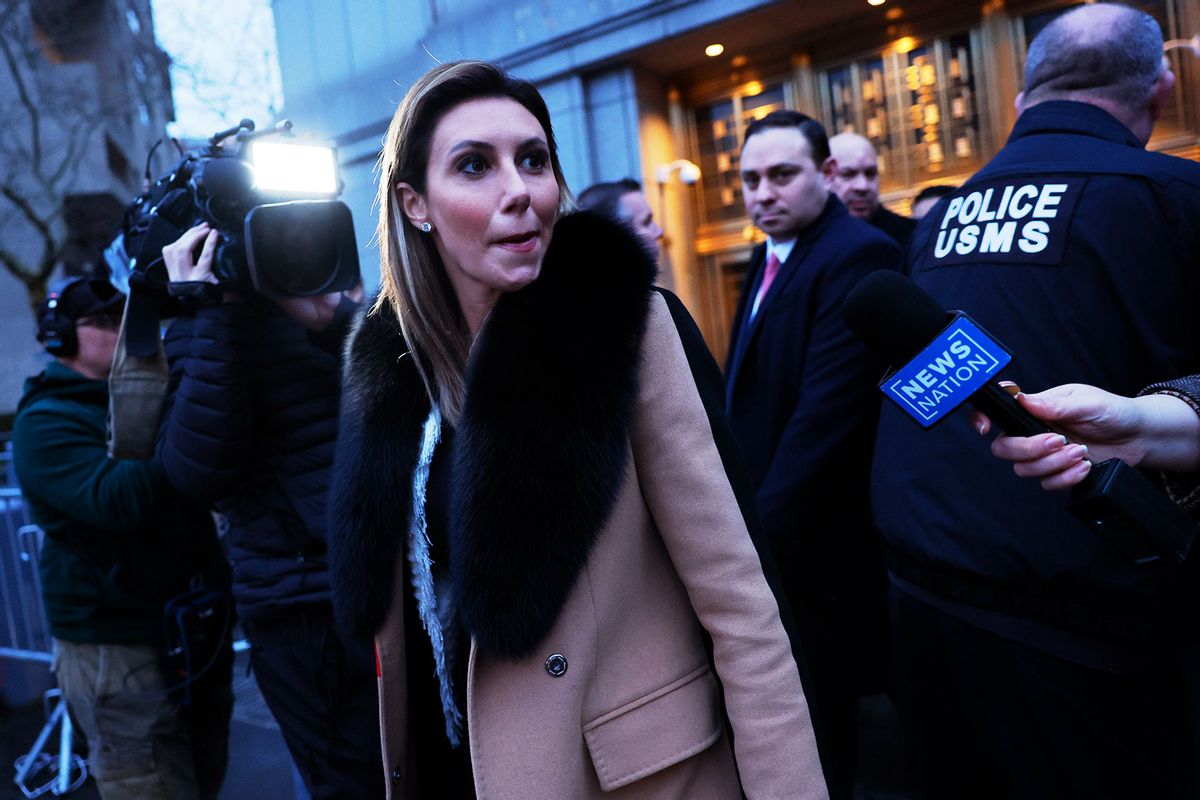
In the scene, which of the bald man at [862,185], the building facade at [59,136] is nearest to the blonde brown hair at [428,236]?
the bald man at [862,185]

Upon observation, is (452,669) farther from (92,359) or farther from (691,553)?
(92,359)

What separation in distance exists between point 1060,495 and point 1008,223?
24.7 inches

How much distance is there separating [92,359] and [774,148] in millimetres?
2625

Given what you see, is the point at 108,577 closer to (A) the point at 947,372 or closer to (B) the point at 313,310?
(B) the point at 313,310

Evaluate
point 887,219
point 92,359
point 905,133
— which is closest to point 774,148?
point 887,219

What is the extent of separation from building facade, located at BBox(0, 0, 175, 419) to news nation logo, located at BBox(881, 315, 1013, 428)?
702 inches

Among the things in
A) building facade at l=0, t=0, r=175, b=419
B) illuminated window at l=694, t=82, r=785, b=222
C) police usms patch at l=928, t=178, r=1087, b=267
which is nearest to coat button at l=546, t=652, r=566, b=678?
police usms patch at l=928, t=178, r=1087, b=267

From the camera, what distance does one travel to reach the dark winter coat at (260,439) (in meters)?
2.51

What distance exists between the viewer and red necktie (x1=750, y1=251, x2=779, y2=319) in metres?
3.56

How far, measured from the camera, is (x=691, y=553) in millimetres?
1680

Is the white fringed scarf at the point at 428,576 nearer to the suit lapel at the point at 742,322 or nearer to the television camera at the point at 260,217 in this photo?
the television camera at the point at 260,217

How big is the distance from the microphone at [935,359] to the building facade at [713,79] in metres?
5.93

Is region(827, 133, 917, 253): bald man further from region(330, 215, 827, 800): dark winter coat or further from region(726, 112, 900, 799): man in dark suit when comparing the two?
region(330, 215, 827, 800): dark winter coat

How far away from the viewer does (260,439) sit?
263cm
